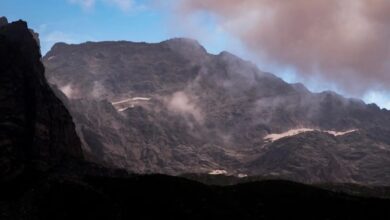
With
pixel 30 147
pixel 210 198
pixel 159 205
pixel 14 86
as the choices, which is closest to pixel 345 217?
pixel 210 198

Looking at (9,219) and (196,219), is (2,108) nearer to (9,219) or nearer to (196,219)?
(9,219)

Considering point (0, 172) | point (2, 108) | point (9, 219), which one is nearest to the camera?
point (9, 219)

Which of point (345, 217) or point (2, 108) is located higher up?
point (2, 108)

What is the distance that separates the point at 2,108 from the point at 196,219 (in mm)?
82483

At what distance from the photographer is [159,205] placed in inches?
5541

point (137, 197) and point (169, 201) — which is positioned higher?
point (137, 197)

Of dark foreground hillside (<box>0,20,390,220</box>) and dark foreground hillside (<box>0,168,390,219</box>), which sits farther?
dark foreground hillside (<box>0,20,390,220</box>)

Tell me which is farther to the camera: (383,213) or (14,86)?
(14,86)

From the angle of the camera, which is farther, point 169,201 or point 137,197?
point 137,197

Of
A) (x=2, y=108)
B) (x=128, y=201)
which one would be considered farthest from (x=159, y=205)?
(x=2, y=108)

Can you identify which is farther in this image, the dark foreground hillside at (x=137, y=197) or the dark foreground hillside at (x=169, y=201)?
the dark foreground hillside at (x=137, y=197)

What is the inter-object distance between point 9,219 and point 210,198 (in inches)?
1965

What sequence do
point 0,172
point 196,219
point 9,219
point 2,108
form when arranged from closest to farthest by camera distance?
point 9,219, point 196,219, point 0,172, point 2,108

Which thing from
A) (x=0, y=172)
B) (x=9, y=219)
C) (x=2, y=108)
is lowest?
(x=9, y=219)
